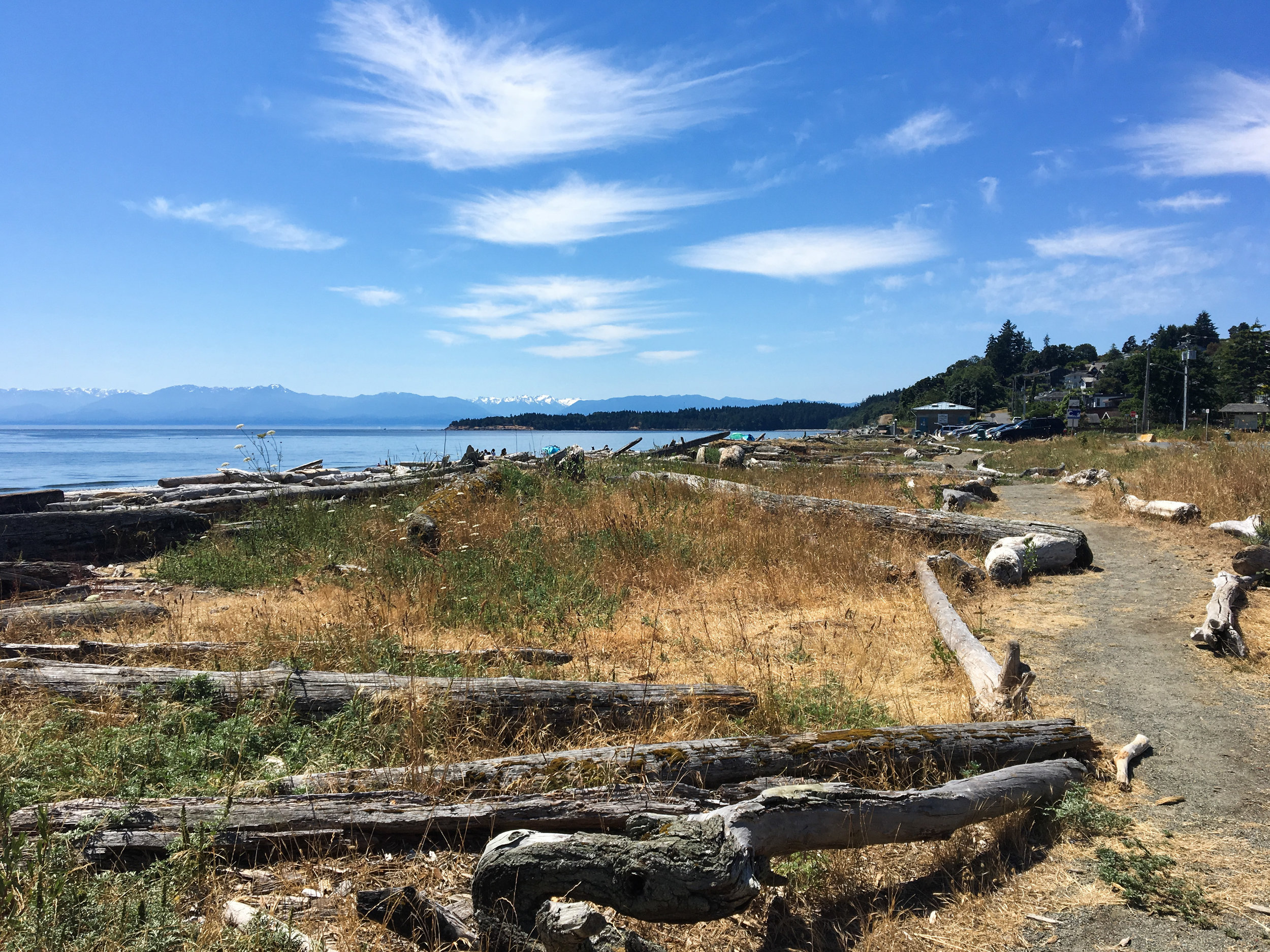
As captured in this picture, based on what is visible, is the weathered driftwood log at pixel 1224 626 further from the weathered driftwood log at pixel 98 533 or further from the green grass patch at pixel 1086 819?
the weathered driftwood log at pixel 98 533

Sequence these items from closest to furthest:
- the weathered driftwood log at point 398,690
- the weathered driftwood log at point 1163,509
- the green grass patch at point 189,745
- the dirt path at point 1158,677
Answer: the green grass patch at point 189,745 < the dirt path at point 1158,677 < the weathered driftwood log at point 398,690 < the weathered driftwood log at point 1163,509

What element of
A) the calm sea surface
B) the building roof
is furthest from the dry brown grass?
the building roof

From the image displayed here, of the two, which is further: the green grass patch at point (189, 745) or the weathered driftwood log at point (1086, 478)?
the weathered driftwood log at point (1086, 478)

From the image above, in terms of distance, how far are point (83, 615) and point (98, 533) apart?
498cm

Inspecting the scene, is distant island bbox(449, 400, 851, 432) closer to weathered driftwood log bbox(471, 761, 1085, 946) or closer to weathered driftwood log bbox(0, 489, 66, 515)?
weathered driftwood log bbox(0, 489, 66, 515)

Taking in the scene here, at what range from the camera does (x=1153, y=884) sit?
3.10m

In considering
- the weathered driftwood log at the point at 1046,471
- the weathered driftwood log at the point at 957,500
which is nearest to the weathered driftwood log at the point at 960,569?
the weathered driftwood log at the point at 957,500

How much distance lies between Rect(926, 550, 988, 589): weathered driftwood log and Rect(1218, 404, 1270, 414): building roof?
6497 cm

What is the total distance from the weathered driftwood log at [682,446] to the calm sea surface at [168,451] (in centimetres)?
199

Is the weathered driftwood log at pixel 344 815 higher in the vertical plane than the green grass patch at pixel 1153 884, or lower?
higher

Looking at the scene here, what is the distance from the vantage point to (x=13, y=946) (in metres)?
2.24

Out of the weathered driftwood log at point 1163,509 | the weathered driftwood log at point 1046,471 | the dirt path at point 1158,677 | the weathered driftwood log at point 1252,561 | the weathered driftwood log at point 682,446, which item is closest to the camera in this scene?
the dirt path at point 1158,677

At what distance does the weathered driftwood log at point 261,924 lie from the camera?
2.45 metres

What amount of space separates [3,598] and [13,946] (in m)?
8.17
